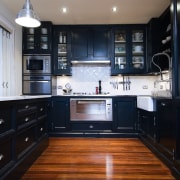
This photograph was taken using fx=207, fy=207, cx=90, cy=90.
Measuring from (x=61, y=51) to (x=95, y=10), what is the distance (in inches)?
49.1

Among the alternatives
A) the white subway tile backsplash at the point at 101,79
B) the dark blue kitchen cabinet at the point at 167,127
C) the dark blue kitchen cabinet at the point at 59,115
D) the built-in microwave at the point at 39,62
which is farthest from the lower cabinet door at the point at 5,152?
the white subway tile backsplash at the point at 101,79

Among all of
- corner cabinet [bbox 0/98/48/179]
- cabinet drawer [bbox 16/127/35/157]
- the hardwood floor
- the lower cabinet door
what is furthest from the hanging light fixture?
the hardwood floor

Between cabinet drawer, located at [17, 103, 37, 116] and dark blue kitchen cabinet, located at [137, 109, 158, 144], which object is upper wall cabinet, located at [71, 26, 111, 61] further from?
cabinet drawer, located at [17, 103, 37, 116]

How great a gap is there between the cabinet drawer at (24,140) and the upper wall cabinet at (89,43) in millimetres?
2198

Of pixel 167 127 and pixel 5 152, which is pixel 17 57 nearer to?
pixel 5 152

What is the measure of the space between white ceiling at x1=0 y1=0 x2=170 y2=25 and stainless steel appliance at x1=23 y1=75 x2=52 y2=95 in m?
1.23

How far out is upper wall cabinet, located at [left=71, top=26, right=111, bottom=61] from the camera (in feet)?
14.9

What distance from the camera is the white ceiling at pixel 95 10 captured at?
135 inches

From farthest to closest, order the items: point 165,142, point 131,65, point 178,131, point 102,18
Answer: point 131,65, point 102,18, point 165,142, point 178,131

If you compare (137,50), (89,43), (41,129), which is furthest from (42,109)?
(137,50)

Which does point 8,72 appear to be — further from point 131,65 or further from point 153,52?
point 153,52

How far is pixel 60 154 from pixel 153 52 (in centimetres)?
273

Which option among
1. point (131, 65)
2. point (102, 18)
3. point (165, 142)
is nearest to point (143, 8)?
point (102, 18)

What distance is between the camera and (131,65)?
4543 mm
